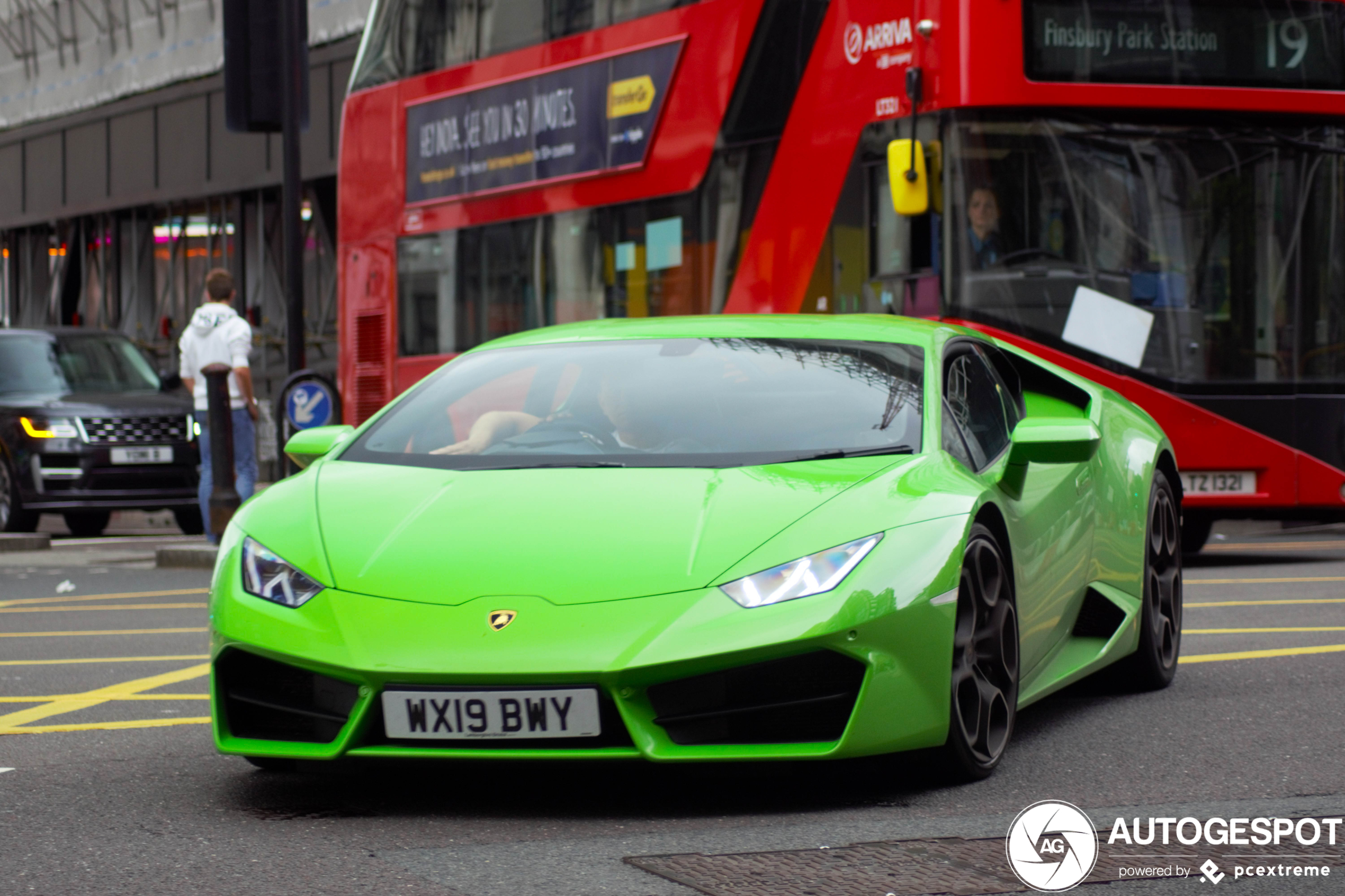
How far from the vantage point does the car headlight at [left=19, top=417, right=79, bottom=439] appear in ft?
52.6

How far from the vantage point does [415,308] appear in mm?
15727

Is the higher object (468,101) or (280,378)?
(468,101)

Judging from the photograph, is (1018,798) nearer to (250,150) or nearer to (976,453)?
(976,453)

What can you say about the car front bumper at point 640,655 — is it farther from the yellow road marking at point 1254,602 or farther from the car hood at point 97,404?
the car hood at point 97,404

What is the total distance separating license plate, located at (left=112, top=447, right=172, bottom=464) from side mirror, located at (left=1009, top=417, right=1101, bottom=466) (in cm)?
1204

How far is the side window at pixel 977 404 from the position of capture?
212 inches

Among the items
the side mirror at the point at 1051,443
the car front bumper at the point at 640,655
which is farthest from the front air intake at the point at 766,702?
the side mirror at the point at 1051,443

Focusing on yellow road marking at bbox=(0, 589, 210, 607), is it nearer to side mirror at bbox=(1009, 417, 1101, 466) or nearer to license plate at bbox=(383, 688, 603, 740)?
side mirror at bbox=(1009, 417, 1101, 466)

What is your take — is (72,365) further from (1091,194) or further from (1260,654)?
(1260,654)

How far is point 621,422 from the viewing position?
5.28 metres

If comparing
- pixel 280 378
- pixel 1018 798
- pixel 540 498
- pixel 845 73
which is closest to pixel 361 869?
pixel 540 498

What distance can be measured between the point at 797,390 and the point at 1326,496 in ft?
22.2

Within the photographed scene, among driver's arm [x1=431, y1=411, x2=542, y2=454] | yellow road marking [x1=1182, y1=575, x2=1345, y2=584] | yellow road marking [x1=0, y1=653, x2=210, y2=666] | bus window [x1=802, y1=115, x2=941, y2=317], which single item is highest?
bus window [x1=802, y1=115, x2=941, y2=317]

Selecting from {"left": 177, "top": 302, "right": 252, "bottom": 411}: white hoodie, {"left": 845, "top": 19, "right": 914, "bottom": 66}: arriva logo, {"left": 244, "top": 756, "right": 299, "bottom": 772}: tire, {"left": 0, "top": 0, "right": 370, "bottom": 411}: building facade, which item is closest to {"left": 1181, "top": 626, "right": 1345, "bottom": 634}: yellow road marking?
{"left": 845, "top": 19, "right": 914, "bottom": 66}: arriva logo
